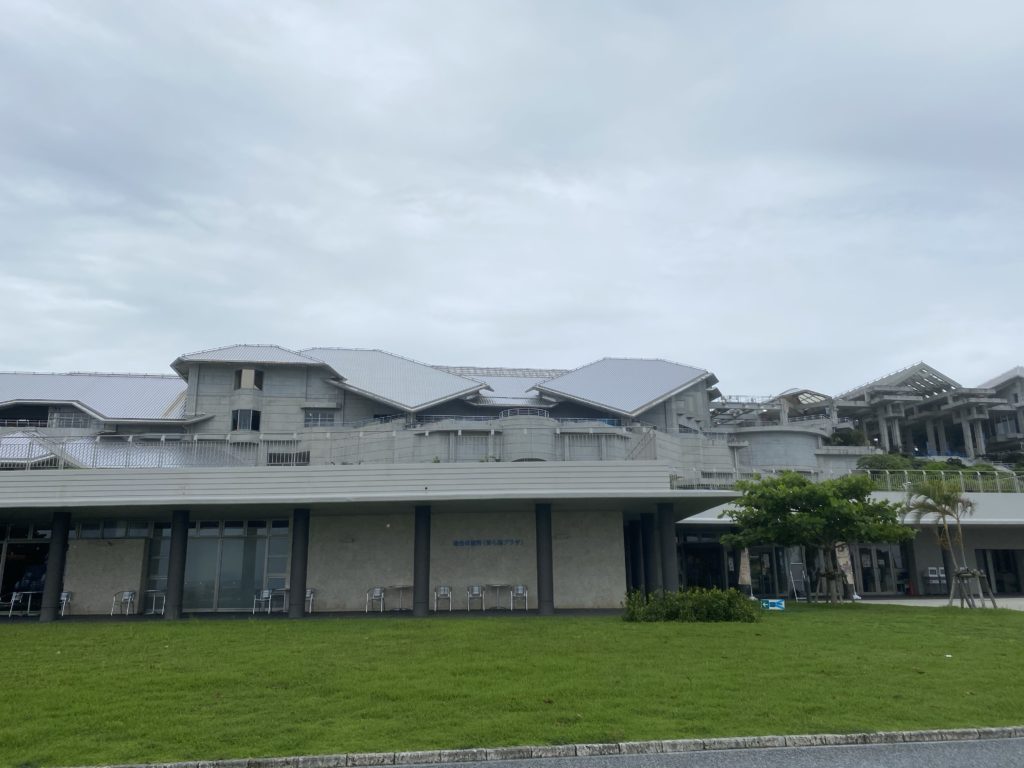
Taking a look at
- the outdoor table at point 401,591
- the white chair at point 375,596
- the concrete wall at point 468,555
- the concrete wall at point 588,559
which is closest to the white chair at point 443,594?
the concrete wall at point 468,555

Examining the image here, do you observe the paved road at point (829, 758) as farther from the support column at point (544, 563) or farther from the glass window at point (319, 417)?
the glass window at point (319, 417)

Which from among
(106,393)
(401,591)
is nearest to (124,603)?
(401,591)

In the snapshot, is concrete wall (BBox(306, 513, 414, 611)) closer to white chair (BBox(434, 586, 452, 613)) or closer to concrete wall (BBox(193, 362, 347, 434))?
white chair (BBox(434, 586, 452, 613))

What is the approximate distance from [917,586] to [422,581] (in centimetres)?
2367

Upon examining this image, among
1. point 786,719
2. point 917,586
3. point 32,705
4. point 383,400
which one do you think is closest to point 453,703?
point 786,719

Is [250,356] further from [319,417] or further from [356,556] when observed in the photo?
[356,556]

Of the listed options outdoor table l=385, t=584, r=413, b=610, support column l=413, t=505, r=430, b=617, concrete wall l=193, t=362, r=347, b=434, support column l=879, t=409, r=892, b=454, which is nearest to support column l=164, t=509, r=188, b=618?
outdoor table l=385, t=584, r=413, b=610

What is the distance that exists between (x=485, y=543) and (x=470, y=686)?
13.5 metres

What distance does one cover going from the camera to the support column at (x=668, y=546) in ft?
72.3

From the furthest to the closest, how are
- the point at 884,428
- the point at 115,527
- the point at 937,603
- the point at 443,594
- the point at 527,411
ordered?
the point at 884,428 → the point at 527,411 → the point at 937,603 → the point at 115,527 → the point at 443,594

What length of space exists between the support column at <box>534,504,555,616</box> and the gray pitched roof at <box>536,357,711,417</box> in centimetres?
2890

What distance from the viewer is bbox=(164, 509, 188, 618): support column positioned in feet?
71.6

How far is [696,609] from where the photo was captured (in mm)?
17906

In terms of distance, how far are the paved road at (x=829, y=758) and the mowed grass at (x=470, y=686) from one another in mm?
441
